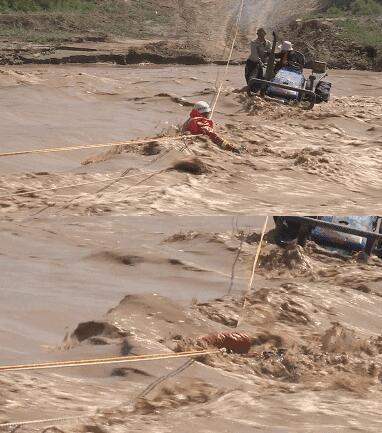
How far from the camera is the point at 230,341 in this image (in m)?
7.43

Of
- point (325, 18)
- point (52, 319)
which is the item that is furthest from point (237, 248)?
point (325, 18)

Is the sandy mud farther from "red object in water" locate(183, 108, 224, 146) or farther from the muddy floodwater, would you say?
"red object in water" locate(183, 108, 224, 146)

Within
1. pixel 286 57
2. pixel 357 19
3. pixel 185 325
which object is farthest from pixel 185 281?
pixel 357 19

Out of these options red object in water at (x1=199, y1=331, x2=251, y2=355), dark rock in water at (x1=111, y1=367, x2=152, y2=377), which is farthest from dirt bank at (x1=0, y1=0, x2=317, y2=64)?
dark rock in water at (x1=111, y1=367, x2=152, y2=377)

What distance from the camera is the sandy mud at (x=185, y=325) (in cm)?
607

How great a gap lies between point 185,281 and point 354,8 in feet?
78.2

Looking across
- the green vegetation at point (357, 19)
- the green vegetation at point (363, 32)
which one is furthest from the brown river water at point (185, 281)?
the green vegetation at point (357, 19)

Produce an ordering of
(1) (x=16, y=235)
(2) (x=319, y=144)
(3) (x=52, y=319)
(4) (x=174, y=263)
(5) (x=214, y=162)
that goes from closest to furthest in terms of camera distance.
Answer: (3) (x=52, y=319) → (4) (x=174, y=263) → (1) (x=16, y=235) → (5) (x=214, y=162) → (2) (x=319, y=144)

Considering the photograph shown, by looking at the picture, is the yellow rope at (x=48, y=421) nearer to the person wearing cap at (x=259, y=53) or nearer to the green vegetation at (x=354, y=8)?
the person wearing cap at (x=259, y=53)

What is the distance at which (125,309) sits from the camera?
7.87 m

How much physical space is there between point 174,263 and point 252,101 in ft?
31.5

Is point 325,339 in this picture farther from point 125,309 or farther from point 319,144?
point 319,144

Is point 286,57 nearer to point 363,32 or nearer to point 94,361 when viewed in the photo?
point 363,32

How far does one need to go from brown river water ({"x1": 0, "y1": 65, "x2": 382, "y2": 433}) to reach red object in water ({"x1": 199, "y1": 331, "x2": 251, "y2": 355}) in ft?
0.27
